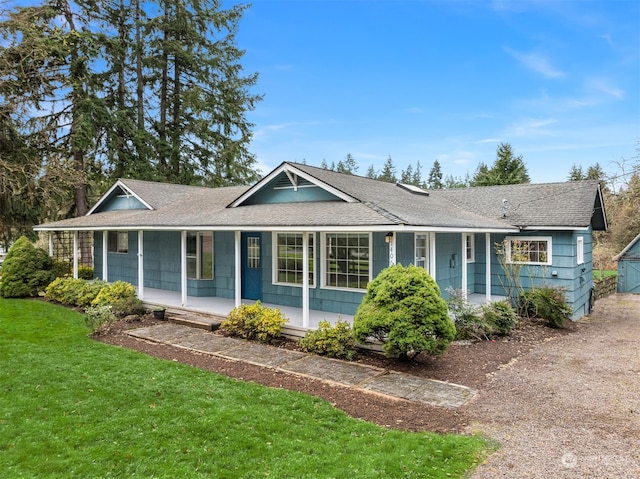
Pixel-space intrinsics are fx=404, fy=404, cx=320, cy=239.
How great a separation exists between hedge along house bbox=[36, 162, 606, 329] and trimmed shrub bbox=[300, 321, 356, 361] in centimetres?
82

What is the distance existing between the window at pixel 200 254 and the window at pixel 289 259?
8.48 ft

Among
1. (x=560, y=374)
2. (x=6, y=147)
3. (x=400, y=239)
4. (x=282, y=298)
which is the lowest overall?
(x=560, y=374)

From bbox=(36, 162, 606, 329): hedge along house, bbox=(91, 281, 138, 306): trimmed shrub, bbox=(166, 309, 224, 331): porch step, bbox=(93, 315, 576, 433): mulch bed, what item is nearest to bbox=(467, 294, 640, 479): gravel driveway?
bbox=(93, 315, 576, 433): mulch bed

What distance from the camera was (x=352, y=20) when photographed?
621 inches

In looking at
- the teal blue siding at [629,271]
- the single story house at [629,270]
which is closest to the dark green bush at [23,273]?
the single story house at [629,270]

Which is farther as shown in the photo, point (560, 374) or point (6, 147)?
point (6, 147)

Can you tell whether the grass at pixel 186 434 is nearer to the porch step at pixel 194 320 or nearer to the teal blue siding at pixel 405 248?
the porch step at pixel 194 320

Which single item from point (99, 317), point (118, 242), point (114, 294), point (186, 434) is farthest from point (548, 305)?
point (118, 242)

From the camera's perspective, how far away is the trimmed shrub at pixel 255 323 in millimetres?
8982

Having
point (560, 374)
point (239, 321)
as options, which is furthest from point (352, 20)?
point (560, 374)

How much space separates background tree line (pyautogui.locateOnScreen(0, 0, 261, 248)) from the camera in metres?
18.2

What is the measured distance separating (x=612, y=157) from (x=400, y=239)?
4.76 m

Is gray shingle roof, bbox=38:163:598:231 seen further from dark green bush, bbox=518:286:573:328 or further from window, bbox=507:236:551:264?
dark green bush, bbox=518:286:573:328

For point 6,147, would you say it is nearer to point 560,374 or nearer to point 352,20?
point 352,20
